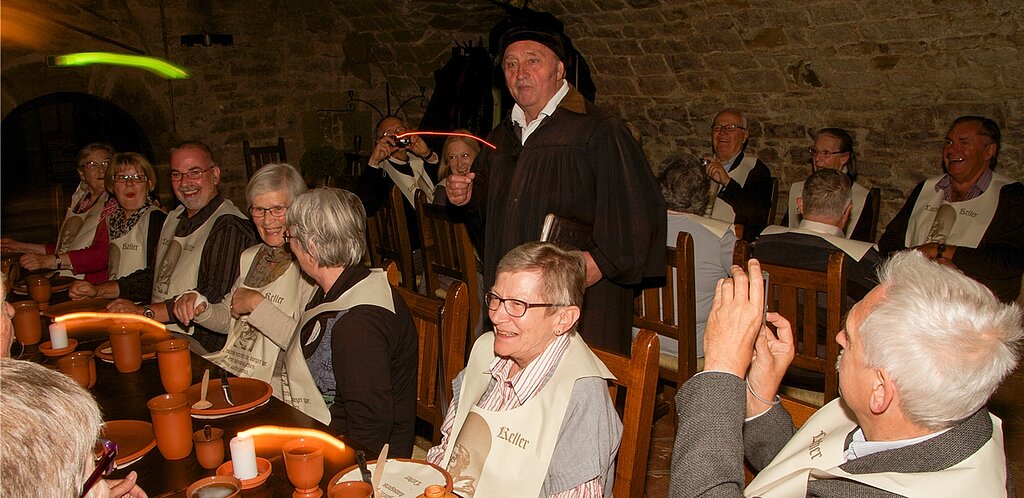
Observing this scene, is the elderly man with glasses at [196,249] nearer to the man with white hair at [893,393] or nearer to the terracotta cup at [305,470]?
the terracotta cup at [305,470]

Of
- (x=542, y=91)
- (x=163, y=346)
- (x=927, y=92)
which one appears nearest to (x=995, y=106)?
(x=927, y=92)

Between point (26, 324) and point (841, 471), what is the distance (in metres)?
2.49

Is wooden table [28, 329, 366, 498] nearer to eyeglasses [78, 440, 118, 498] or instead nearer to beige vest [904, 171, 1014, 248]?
eyeglasses [78, 440, 118, 498]

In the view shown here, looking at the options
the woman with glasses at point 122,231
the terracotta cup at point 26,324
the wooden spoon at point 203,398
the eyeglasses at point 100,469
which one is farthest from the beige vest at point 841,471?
the woman with glasses at point 122,231

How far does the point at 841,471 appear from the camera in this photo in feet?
4.27

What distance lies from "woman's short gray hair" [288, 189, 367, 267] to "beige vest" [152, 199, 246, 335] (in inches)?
44.6

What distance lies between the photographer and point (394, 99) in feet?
27.8

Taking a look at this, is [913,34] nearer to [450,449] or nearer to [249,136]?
[450,449]

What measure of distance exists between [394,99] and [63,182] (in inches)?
129

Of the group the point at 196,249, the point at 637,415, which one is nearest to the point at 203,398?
the point at 637,415

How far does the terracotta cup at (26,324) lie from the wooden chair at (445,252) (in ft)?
5.18

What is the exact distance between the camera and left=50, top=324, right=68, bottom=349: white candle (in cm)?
245

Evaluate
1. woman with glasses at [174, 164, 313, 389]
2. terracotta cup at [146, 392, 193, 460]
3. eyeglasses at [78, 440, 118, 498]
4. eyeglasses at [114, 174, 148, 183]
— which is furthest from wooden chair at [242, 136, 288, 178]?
eyeglasses at [78, 440, 118, 498]

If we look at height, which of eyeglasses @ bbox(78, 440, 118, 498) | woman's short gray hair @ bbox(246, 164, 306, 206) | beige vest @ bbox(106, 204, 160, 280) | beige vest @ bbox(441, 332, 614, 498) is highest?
woman's short gray hair @ bbox(246, 164, 306, 206)
